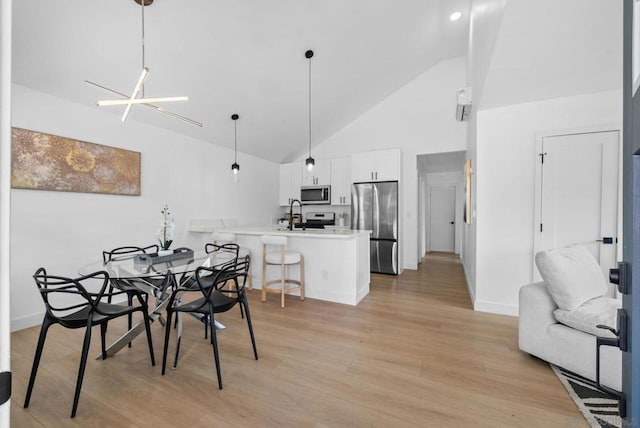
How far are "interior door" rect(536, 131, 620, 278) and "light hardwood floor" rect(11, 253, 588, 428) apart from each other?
1.06 meters

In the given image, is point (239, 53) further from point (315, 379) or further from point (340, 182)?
point (315, 379)

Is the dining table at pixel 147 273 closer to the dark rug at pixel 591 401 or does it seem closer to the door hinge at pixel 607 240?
the dark rug at pixel 591 401

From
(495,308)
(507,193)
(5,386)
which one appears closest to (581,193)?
(507,193)

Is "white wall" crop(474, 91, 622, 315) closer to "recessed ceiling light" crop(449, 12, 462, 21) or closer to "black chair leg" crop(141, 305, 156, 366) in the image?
"recessed ceiling light" crop(449, 12, 462, 21)

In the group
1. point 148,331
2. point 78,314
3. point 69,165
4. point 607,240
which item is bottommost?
point 148,331

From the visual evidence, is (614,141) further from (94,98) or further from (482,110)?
(94,98)

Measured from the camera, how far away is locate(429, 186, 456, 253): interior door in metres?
7.79

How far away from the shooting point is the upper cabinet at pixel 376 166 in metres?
5.06

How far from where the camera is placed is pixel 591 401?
164 cm

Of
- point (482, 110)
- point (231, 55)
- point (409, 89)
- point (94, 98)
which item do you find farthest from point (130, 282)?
point (409, 89)

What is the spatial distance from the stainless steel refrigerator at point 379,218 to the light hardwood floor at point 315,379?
2.16m

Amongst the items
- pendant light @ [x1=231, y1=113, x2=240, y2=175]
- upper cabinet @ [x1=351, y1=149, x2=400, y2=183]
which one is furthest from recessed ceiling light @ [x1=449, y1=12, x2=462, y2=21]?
pendant light @ [x1=231, y1=113, x2=240, y2=175]

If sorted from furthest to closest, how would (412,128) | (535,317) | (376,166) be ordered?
1. (412,128)
2. (376,166)
3. (535,317)

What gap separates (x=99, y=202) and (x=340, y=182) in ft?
13.3
